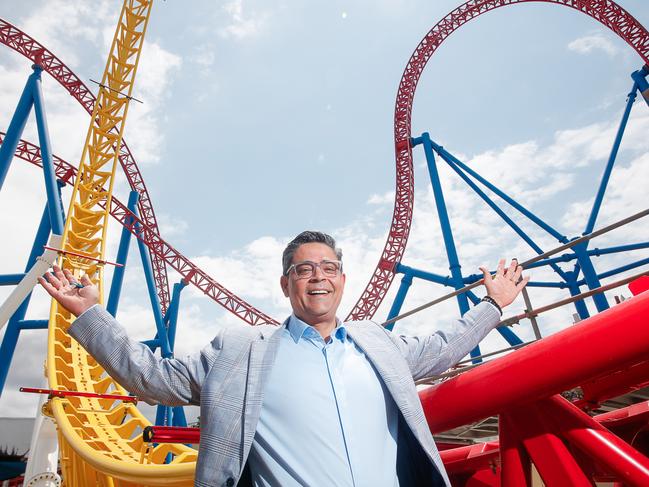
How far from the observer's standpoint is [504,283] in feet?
4.20

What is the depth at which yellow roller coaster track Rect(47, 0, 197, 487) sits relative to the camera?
7.23 ft

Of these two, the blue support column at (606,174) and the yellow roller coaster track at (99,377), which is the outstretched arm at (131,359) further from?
the blue support column at (606,174)

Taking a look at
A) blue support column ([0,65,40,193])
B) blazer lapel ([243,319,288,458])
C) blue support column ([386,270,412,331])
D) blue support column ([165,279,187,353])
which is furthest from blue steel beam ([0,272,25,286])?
blazer lapel ([243,319,288,458])

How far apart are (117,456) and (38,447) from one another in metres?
1.59

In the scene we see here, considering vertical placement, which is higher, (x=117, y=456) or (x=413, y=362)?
(x=117, y=456)

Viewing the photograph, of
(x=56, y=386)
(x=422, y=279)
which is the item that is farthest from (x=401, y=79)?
(x=56, y=386)

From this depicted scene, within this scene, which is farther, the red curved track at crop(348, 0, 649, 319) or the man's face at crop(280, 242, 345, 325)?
the red curved track at crop(348, 0, 649, 319)

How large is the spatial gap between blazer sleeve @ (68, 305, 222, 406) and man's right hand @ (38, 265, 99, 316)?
42 millimetres

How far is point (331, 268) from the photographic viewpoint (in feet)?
4.01

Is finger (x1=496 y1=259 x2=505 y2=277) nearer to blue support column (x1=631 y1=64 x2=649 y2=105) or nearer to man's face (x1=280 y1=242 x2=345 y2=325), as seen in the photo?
man's face (x1=280 y1=242 x2=345 y2=325)

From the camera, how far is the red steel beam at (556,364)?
0.77m

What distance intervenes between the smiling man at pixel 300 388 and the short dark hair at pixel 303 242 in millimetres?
72

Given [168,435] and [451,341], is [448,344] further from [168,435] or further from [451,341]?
[168,435]

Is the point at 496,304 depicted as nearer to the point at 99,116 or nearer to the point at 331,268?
the point at 331,268
